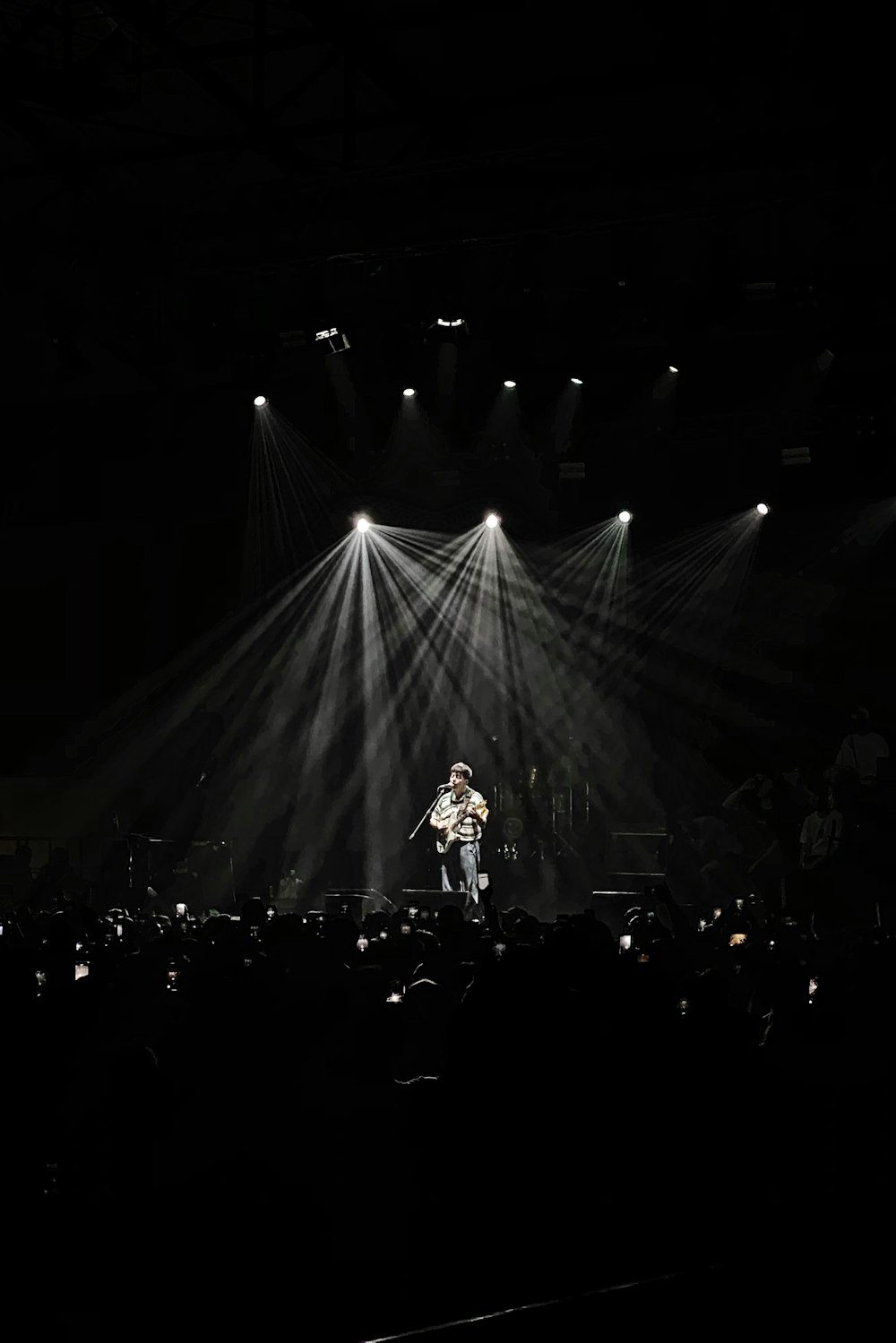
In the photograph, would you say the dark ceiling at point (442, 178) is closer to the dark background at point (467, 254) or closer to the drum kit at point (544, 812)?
the dark background at point (467, 254)

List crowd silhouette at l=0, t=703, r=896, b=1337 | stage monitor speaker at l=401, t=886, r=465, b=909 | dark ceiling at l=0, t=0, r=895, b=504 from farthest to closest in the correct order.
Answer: stage monitor speaker at l=401, t=886, r=465, b=909 → dark ceiling at l=0, t=0, r=895, b=504 → crowd silhouette at l=0, t=703, r=896, b=1337

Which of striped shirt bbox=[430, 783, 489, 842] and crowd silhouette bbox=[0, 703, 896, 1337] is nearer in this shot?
crowd silhouette bbox=[0, 703, 896, 1337]

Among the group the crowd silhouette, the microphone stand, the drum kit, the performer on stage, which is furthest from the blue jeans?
the crowd silhouette

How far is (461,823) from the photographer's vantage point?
15375 mm

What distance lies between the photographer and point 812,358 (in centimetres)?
1343

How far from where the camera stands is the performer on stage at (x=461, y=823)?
1526 cm

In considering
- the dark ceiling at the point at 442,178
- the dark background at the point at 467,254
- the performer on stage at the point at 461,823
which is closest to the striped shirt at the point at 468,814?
the performer on stage at the point at 461,823

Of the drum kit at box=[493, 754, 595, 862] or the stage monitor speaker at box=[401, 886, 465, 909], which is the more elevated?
the drum kit at box=[493, 754, 595, 862]

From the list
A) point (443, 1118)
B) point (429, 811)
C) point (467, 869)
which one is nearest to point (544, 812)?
point (429, 811)

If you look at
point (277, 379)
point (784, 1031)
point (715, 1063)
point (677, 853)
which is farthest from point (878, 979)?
point (277, 379)

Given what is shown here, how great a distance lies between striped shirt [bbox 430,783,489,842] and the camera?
15336 millimetres

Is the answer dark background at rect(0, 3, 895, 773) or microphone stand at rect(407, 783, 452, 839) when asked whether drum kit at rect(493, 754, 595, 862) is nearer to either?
microphone stand at rect(407, 783, 452, 839)

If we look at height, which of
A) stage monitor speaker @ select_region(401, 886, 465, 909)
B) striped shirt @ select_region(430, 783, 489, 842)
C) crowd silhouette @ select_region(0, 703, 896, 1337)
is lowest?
crowd silhouette @ select_region(0, 703, 896, 1337)

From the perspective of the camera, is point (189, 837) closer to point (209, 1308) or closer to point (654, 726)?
point (654, 726)
